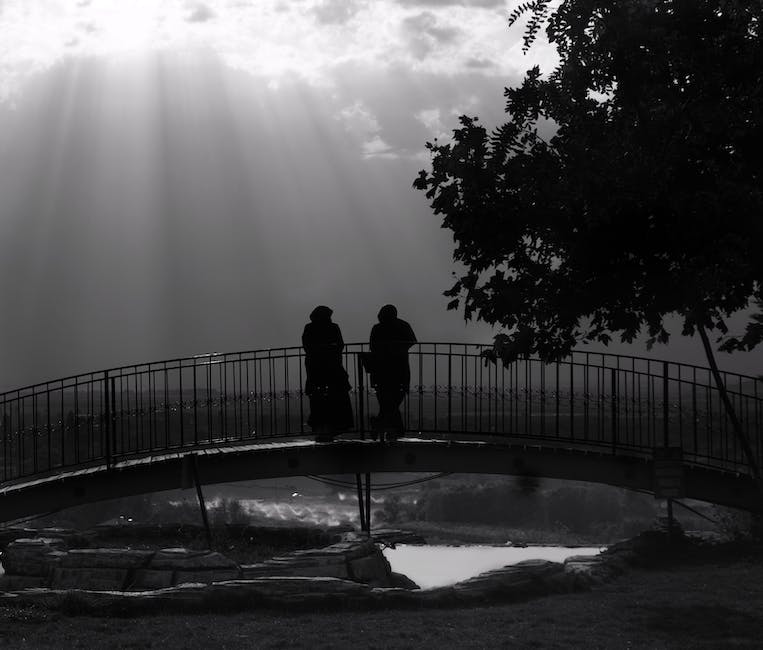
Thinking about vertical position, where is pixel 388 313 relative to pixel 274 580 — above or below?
above

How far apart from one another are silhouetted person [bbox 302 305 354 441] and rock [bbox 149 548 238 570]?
218 cm

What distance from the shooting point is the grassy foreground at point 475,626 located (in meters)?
10.3

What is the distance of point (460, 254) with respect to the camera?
10.4 m

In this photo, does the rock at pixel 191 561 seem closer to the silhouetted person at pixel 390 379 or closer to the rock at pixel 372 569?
the rock at pixel 372 569

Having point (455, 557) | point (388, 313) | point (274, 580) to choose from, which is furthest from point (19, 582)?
point (388, 313)

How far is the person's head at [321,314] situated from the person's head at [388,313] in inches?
29.8

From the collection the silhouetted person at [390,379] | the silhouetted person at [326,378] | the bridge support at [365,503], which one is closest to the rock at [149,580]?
the silhouetted person at [326,378]

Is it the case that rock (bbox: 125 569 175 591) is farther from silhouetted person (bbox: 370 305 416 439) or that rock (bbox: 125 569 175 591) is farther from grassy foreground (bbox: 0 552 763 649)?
silhouetted person (bbox: 370 305 416 439)

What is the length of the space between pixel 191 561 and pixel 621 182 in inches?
327

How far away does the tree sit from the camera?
9.35 metres

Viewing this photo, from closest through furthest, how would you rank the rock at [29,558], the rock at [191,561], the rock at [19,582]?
1. the rock at [191,561]
2. the rock at [19,582]
3. the rock at [29,558]

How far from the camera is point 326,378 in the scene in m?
14.6

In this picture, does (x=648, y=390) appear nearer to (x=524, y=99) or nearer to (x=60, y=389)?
(x=524, y=99)

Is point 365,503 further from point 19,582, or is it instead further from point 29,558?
point 19,582
